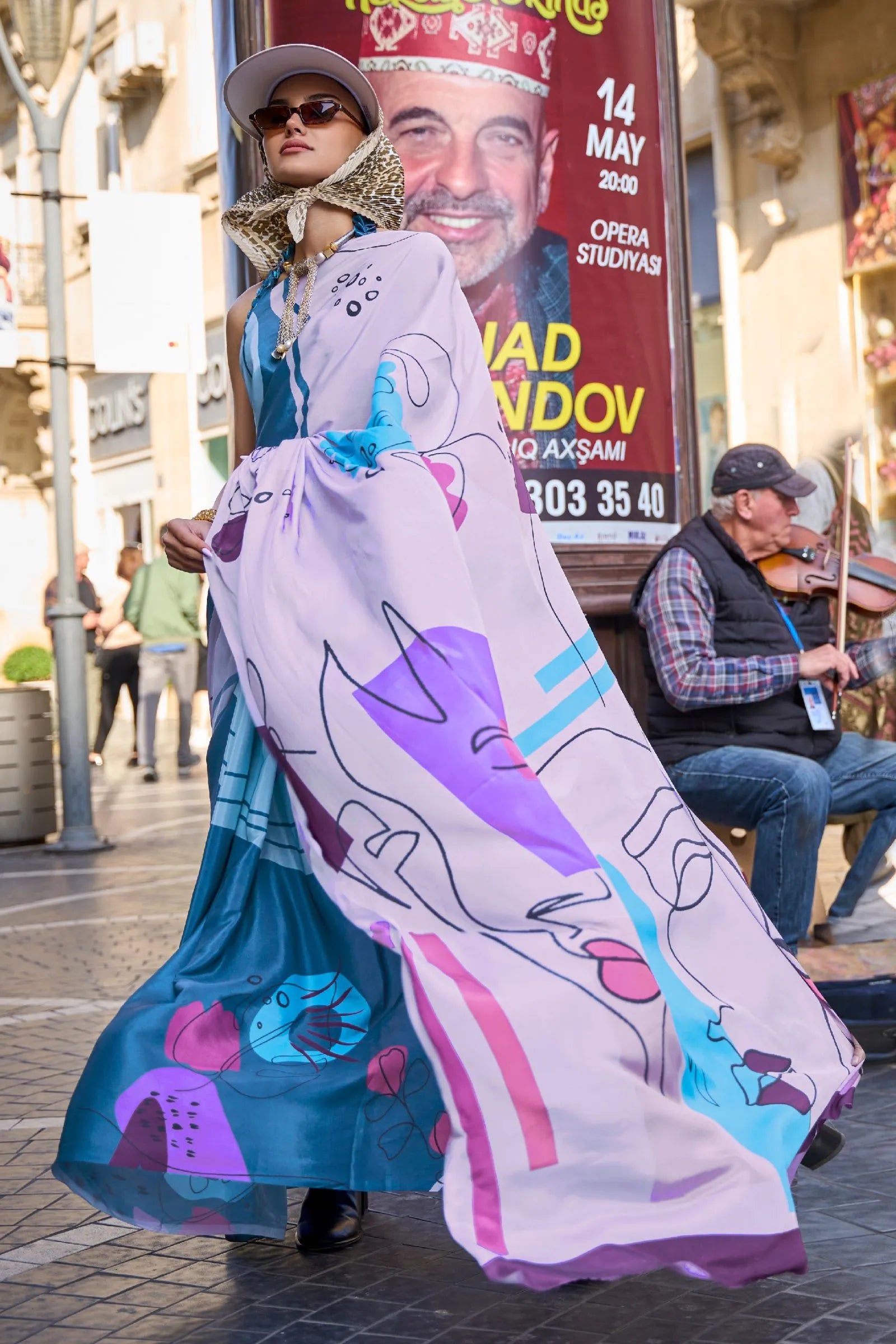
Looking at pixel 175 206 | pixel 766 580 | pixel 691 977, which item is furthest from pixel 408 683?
pixel 175 206

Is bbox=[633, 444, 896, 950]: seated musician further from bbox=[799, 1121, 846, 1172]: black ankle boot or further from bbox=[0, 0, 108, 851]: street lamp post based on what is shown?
bbox=[0, 0, 108, 851]: street lamp post

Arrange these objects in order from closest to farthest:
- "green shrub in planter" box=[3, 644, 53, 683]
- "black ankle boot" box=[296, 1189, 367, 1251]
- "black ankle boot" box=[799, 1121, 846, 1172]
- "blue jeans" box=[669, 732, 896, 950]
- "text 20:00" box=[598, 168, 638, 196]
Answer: "black ankle boot" box=[799, 1121, 846, 1172], "black ankle boot" box=[296, 1189, 367, 1251], "blue jeans" box=[669, 732, 896, 950], "text 20:00" box=[598, 168, 638, 196], "green shrub in planter" box=[3, 644, 53, 683]

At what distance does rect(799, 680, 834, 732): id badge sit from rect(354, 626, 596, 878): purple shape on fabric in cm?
247

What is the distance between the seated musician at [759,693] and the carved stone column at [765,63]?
879cm

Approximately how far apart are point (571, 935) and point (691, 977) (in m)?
0.39

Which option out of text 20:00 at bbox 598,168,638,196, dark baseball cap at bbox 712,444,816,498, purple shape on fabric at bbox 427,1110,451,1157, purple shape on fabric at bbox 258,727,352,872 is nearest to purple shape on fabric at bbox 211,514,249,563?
purple shape on fabric at bbox 258,727,352,872

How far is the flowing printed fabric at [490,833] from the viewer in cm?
247

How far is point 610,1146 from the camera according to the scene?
247cm

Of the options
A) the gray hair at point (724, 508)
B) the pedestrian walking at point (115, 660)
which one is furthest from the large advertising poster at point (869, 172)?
the gray hair at point (724, 508)

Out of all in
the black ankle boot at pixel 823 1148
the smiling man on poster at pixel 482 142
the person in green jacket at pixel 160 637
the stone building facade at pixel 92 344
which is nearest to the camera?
the black ankle boot at pixel 823 1148

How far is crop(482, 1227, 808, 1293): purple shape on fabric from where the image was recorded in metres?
2.39

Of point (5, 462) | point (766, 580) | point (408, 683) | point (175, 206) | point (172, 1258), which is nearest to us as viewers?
point (408, 683)

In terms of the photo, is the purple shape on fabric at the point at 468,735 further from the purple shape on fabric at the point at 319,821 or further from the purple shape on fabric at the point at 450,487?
the purple shape on fabric at the point at 450,487

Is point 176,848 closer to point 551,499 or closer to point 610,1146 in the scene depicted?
point 551,499
